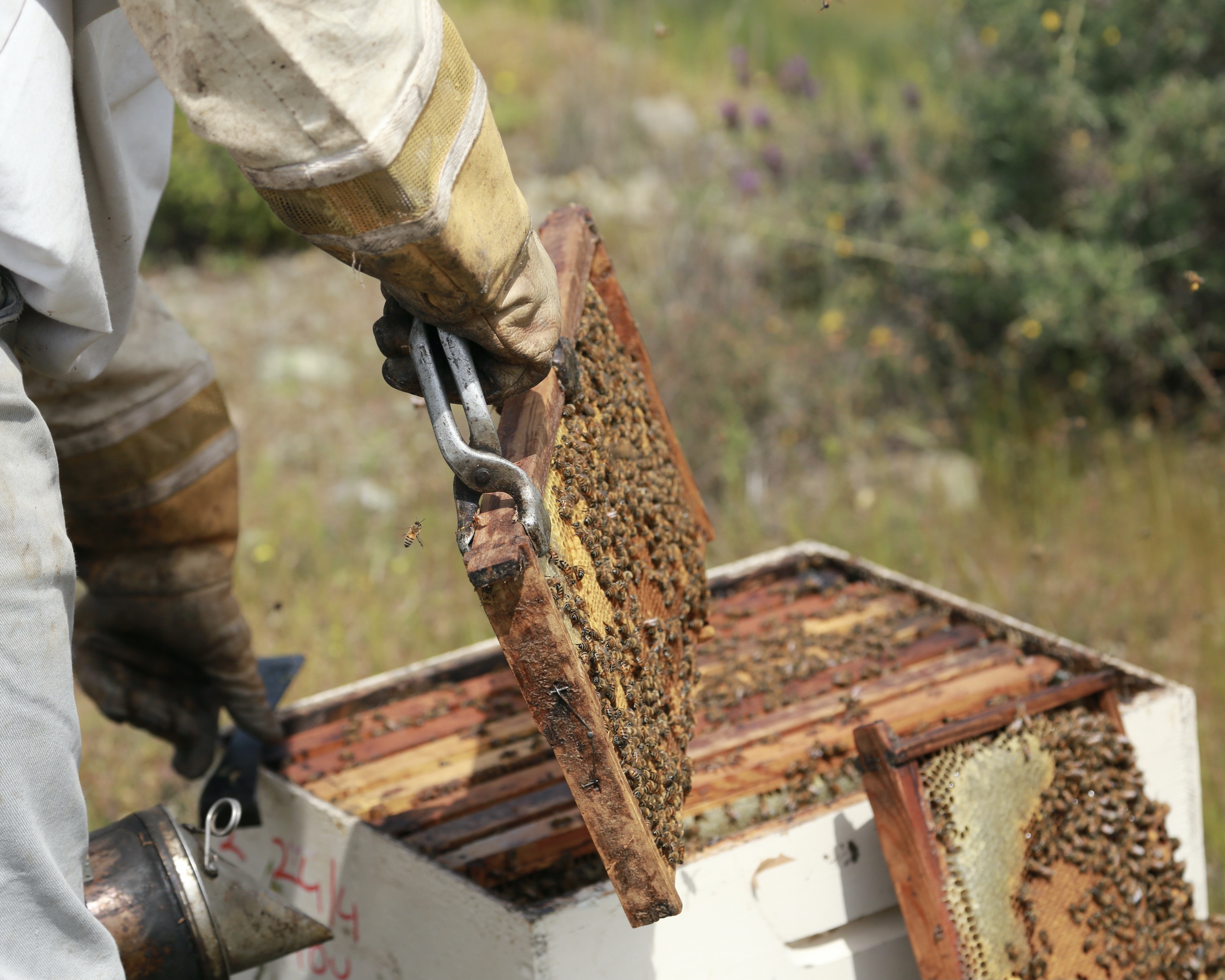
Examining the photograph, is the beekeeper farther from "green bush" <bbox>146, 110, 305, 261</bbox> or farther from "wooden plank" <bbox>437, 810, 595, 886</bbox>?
"green bush" <bbox>146, 110, 305, 261</bbox>

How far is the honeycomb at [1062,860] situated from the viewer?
179cm

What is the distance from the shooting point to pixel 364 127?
3.81 ft

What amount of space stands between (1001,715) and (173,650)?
164 cm

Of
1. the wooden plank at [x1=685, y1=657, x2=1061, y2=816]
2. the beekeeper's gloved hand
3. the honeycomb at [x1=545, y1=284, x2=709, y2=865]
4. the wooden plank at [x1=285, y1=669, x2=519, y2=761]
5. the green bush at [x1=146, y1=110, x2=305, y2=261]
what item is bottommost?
the green bush at [x1=146, y1=110, x2=305, y2=261]

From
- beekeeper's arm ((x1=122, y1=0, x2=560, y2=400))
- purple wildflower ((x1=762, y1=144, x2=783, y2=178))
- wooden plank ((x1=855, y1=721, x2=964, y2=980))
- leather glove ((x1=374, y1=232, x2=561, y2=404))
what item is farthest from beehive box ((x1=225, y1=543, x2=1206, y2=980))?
purple wildflower ((x1=762, y1=144, x2=783, y2=178))

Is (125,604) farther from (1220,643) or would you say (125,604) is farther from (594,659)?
(1220,643)

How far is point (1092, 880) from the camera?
6.29 feet

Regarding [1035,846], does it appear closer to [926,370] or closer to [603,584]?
[603,584]

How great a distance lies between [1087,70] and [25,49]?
4429mm

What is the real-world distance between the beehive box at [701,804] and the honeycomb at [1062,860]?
0.51 feet

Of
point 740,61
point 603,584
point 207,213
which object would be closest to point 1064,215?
point 740,61

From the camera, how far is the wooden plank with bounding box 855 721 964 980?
174 cm

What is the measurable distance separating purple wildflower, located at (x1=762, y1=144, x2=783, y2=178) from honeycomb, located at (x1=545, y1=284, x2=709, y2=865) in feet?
10.1

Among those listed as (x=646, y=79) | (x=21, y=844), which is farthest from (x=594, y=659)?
(x=646, y=79)
